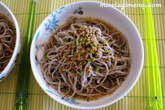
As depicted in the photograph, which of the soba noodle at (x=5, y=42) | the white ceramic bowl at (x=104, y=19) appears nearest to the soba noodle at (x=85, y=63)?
the white ceramic bowl at (x=104, y=19)

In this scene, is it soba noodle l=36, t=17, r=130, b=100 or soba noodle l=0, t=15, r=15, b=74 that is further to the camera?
soba noodle l=0, t=15, r=15, b=74

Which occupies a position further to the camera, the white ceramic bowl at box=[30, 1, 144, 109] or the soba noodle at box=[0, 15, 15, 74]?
the soba noodle at box=[0, 15, 15, 74]

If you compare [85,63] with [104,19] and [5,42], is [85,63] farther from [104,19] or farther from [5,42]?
[5,42]

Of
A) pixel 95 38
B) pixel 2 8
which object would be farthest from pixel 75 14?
pixel 2 8

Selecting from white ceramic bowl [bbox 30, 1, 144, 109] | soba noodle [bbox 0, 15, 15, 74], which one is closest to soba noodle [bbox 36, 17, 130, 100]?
white ceramic bowl [bbox 30, 1, 144, 109]

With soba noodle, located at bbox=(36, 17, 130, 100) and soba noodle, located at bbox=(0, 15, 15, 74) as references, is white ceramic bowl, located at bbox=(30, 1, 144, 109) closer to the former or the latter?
soba noodle, located at bbox=(36, 17, 130, 100)

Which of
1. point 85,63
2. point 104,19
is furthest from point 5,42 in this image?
point 104,19

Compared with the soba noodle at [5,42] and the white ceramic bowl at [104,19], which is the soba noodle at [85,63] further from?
the soba noodle at [5,42]
